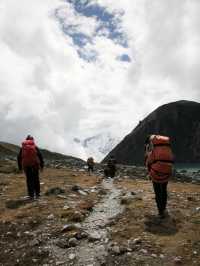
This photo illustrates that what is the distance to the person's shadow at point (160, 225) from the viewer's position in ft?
44.5

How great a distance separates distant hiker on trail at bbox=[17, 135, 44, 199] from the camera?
2006 centimetres

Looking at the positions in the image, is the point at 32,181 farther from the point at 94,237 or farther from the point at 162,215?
the point at 94,237

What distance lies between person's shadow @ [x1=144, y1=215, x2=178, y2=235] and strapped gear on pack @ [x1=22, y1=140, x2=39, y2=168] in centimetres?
675

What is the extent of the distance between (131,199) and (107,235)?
5846mm

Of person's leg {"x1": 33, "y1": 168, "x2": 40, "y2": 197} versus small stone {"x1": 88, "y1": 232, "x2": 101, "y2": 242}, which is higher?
person's leg {"x1": 33, "y1": 168, "x2": 40, "y2": 197}

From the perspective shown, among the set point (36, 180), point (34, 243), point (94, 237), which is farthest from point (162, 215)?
point (36, 180)

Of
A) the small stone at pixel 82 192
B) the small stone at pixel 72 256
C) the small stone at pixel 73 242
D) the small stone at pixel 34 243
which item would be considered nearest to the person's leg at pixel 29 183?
the small stone at pixel 82 192

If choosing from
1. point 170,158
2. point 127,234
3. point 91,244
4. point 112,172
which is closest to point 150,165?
point 170,158

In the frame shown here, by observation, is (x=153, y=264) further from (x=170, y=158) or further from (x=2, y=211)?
(x=2, y=211)

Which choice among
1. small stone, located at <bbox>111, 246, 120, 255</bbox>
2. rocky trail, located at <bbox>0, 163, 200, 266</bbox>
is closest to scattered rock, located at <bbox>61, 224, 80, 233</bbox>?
rocky trail, located at <bbox>0, 163, 200, 266</bbox>

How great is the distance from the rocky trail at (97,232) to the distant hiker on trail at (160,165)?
783mm

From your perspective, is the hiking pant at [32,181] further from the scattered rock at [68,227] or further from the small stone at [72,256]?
the small stone at [72,256]

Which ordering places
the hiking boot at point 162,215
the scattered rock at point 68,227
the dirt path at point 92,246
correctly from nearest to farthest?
1. the dirt path at point 92,246
2. the scattered rock at point 68,227
3. the hiking boot at point 162,215

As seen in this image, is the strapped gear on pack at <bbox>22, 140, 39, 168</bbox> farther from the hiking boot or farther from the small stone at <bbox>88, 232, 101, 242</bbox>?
the small stone at <bbox>88, 232, 101, 242</bbox>
